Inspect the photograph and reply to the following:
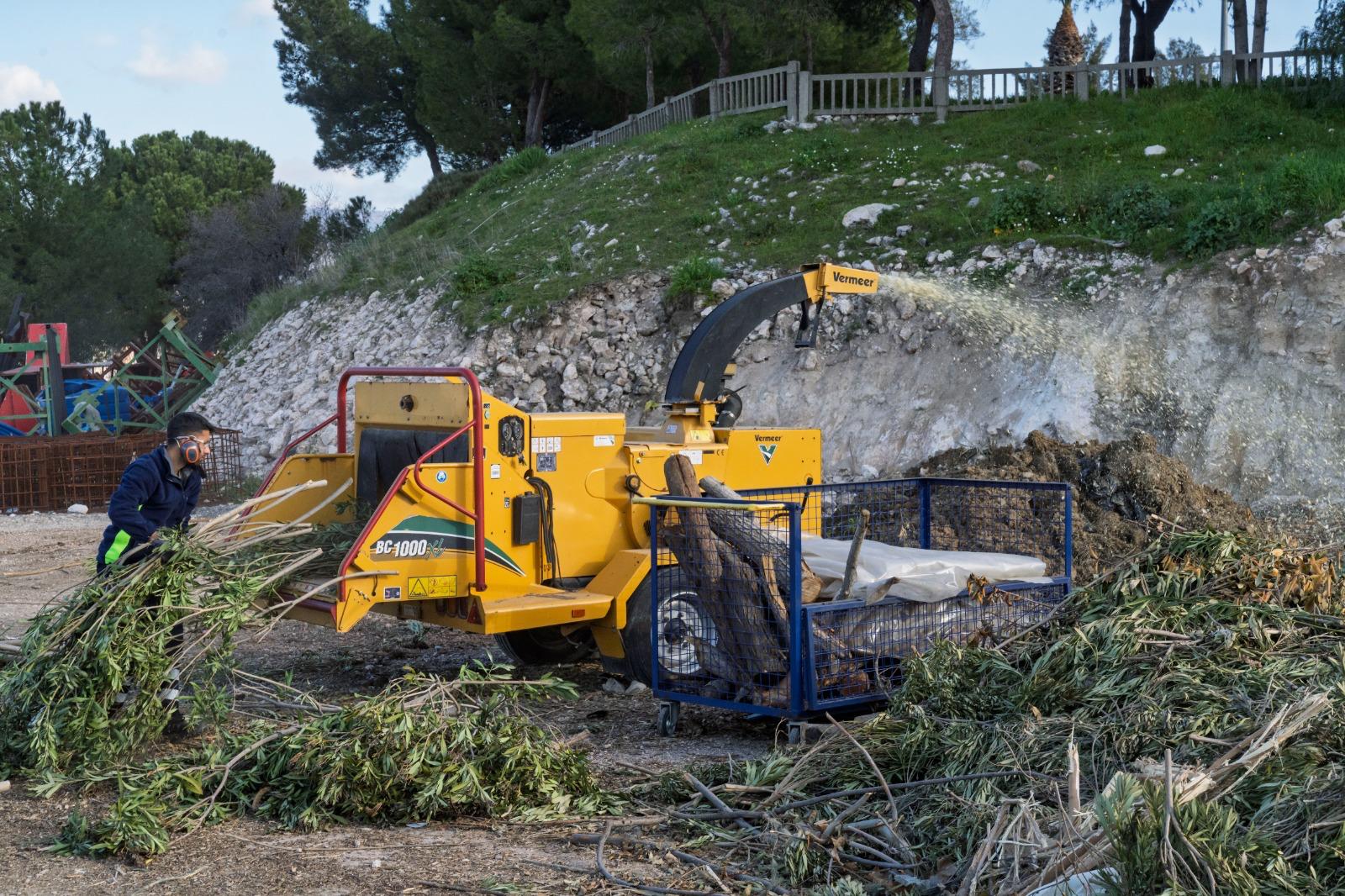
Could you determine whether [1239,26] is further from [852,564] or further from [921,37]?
[852,564]

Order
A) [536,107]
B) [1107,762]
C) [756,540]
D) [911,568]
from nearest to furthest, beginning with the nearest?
1. [1107,762]
2. [756,540]
3. [911,568]
4. [536,107]

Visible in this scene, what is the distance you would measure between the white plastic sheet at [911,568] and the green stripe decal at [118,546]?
3787mm

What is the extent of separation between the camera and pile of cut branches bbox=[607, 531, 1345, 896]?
3.88m

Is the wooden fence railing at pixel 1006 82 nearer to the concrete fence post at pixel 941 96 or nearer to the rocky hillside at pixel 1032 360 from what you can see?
the concrete fence post at pixel 941 96

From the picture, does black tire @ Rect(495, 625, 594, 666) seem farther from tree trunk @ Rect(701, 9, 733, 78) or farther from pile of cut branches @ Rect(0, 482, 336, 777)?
tree trunk @ Rect(701, 9, 733, 78)

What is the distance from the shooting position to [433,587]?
7.64 metres

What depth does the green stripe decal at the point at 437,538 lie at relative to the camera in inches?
294

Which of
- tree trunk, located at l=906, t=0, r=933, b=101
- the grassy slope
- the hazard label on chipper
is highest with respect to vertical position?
tree trunk, located at l=906, t=0, r=933, b=101

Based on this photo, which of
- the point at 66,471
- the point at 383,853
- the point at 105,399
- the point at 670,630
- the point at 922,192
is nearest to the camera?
the point at 383,853

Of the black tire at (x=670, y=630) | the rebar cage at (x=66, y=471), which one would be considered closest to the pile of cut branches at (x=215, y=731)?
the black tire at (x=670, y=630)

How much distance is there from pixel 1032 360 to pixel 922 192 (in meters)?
4.58

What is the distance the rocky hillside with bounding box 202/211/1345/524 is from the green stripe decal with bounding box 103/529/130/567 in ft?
19.7

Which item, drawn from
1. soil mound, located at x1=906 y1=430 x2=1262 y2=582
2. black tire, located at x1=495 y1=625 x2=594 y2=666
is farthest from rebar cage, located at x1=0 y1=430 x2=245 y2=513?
soil mound, located at x1=906 y1=430 x2=1262 y2=582

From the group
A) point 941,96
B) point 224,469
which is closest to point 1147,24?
point 941,96
